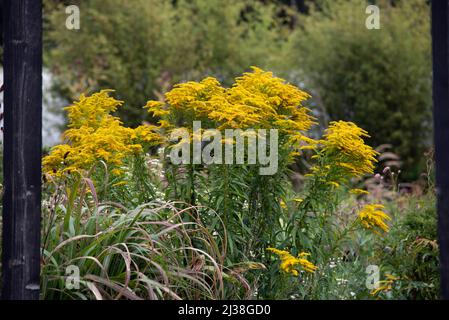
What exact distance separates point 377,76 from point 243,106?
8.54 m

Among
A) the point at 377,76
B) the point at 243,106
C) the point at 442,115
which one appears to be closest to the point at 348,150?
the point at 243,106

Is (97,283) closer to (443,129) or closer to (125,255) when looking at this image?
(125,255)

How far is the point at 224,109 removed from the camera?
467 centimetres

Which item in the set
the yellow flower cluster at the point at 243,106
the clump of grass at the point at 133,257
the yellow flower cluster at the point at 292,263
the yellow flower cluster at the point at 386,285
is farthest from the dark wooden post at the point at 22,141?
the yellow flower cluster at the point at 386,285

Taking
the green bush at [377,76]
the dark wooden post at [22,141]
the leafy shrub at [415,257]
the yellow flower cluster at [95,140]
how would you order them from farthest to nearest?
the green bush at [377,76] < the leafy shrub at [415,257] < the yellow flower cluster at [95,140] < the dark wooden post at [22,141]

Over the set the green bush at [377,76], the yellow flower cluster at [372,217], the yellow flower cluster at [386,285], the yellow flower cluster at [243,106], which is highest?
the green bush at [377,76]

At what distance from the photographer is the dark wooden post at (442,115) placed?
356 centimetres

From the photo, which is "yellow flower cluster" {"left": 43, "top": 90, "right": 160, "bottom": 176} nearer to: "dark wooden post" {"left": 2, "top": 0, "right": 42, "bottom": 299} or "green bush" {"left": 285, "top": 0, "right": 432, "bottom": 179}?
"dark wooden post" {"left": 2, "top": 0, "right": 42, "bottom": 299}

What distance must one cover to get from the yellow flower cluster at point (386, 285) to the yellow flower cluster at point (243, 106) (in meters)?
1.02

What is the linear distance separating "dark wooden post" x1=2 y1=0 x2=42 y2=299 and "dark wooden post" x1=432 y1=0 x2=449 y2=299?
178cm

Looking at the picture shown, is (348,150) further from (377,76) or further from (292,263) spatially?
(377,76)

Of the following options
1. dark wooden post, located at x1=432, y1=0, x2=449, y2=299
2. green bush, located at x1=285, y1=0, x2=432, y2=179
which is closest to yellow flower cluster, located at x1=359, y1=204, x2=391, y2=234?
dark wooden post, located at x1=432, y1=0, x2=449, y2=299

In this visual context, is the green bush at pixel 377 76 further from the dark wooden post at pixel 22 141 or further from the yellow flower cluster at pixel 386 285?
the dark wooden post at pixel 22 141
